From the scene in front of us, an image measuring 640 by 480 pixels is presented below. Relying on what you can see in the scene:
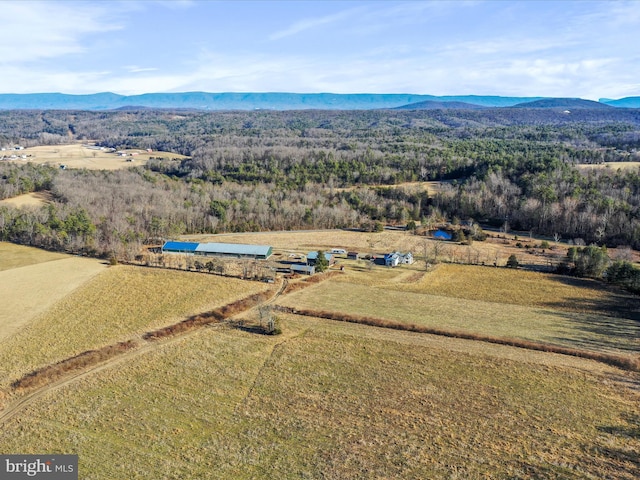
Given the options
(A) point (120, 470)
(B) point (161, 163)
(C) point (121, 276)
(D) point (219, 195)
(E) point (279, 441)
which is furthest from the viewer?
(B) point (161, 163)

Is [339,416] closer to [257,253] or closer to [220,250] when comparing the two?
[257,253]

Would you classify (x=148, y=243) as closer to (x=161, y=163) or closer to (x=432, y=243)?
(x=432, y=243)

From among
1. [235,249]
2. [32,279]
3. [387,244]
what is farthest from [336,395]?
[387,244]

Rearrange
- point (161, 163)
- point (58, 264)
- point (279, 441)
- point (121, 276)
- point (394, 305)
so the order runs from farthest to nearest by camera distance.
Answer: point (161, 163)
point (58, 264)
point (121, 276)
point (394, 305)
point (279, 441)

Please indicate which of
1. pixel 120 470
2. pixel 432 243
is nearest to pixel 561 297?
pixel 432 243

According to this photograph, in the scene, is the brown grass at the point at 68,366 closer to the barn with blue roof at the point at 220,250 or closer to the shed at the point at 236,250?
the shed at the point at 236,250

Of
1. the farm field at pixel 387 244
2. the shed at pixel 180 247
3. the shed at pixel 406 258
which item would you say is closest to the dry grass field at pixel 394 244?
the farm field at pixel 387 244
